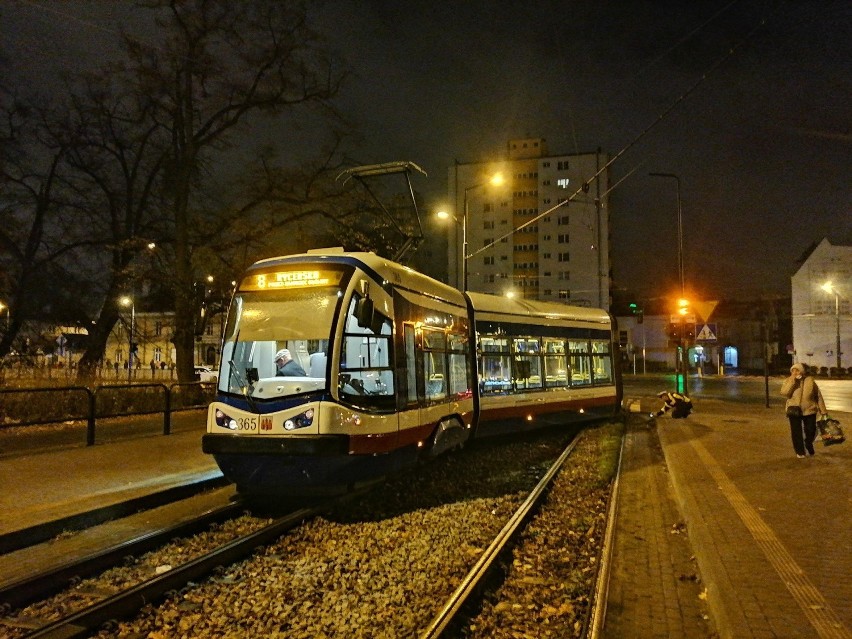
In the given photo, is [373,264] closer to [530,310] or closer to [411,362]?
[411,362]

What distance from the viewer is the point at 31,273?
22.5 m

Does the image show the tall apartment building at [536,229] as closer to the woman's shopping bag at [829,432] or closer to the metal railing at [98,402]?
the metal railing at [98,402]

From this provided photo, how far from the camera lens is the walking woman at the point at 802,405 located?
10.9m

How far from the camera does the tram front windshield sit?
7.98m

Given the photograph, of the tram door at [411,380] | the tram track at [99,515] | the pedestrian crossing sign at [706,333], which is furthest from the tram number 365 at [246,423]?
the pedestrian crossing sign at [706,333]

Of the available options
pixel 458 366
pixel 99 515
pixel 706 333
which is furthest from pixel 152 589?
pixel 706 333

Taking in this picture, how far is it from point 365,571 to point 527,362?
900 centimetres

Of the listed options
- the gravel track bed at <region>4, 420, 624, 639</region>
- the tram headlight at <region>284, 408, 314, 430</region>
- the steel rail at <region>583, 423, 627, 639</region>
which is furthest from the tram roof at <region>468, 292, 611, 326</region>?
the tram headlight at <region>284, 408, 314, 430</region>

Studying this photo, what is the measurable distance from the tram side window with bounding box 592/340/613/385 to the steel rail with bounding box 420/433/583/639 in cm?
768

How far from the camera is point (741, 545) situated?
20.0 ft

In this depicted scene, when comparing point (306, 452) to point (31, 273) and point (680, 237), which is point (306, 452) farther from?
point (680, 237)

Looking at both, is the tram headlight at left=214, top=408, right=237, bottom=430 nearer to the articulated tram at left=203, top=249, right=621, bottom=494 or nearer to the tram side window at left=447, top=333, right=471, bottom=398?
the articulated tram at left=203, top=249, right=621, bottom=494

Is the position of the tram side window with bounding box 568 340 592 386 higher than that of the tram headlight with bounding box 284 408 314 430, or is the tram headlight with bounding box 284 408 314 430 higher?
the tram side window with bounding box 568 340 592 386

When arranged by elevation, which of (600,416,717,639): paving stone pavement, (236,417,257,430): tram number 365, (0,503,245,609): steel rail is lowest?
(600,416,717,639): paving stone pavement
